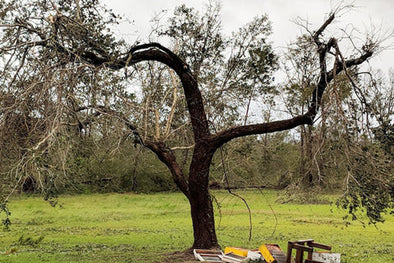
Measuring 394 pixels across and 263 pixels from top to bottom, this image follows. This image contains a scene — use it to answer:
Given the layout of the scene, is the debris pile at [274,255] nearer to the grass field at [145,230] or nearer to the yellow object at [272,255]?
the yellow object at [272,255]

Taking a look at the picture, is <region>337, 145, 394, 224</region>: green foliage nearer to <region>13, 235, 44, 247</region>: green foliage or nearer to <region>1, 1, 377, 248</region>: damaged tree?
<region>1, 1, 377, 248</region>: damaged tree

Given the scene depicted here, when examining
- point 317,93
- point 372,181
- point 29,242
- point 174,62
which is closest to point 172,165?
point 174,62

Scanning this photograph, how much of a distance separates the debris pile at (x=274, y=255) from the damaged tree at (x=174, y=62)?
1.43 m

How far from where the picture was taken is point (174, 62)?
39.4 ft

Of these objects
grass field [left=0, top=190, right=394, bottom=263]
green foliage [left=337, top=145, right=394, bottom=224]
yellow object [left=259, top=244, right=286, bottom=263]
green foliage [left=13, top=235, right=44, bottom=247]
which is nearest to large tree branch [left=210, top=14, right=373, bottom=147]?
green foliage [left=337, top=145, right=394, bottom=224]

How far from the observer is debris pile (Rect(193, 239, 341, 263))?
9.35 meters

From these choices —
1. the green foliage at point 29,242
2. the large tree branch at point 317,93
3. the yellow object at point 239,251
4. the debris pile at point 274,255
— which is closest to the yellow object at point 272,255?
the debris pile at point 274,255

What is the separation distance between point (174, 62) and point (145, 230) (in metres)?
10.6

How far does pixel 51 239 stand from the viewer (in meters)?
17.0

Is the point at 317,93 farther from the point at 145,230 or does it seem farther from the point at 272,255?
the point at 145,230

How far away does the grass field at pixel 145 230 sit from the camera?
13344 mm

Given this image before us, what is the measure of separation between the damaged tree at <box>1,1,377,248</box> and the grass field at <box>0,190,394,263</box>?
127 cm

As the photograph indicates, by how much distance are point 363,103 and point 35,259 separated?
933 cm

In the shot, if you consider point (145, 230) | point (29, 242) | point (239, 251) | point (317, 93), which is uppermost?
point (317, 93)
